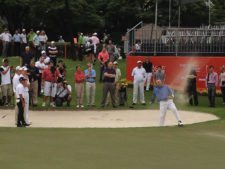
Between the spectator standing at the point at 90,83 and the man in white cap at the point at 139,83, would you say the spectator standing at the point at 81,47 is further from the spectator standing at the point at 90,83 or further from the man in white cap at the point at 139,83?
the spectator standing at the point at 90,83

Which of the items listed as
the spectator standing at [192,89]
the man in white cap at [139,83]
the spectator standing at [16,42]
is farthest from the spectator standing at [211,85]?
the spectator standing at [16,42]

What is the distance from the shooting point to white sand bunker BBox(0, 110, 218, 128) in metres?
20.5

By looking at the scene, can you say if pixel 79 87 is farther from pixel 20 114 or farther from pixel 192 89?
pixel 192 89

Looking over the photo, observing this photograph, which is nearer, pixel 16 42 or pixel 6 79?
pixel 6 79

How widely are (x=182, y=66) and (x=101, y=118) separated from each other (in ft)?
29.9

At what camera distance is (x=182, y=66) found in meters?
30.0

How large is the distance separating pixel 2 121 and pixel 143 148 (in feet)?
29.4

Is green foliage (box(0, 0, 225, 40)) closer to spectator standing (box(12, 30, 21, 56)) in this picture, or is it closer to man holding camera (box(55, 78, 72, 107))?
spectator standing (box(12, 30, 21, 56))

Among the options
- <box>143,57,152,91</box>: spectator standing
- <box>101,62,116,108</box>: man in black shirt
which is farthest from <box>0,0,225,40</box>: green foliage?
<box>101,62,116,108</box>: man in black shirt

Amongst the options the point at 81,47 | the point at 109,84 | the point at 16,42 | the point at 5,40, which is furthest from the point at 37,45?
the point at 109,84

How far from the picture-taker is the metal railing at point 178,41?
2930 cm

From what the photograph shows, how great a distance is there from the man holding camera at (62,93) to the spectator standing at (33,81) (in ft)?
2.89

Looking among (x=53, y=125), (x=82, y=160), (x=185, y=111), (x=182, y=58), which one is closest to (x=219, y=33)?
(x=182, y=58)

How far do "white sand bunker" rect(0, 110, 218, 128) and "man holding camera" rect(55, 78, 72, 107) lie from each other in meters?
1.01
